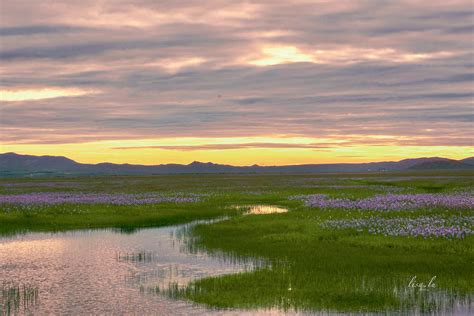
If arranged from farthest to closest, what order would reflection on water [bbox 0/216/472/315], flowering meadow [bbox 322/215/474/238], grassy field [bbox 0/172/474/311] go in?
1. flowering meadow [bbox 322/215/474/238]
2. grassy field [bbox 0/172/474/311]
3. reflection on water [bbox 0/216/472/315]

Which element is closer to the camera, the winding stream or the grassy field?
the winding stream

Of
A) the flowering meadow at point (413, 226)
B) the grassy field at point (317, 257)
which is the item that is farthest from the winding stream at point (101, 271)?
the flowering meadow at point (413, 226)

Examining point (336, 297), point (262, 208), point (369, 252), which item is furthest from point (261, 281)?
point (262, 208)

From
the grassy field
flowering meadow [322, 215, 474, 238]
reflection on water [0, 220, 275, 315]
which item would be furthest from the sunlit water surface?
flowering meadow [322, 215, 474, 238]

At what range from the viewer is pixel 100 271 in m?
17.8

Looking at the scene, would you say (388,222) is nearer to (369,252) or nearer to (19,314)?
(369,252)

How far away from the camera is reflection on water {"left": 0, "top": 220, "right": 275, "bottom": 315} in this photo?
530 inches

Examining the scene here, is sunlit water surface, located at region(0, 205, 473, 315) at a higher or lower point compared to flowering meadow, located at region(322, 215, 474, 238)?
lower

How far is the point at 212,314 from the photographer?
41.4ft

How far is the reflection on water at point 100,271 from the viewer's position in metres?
13.5

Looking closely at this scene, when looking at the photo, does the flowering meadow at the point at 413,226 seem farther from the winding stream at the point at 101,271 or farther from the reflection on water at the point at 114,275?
the winding stream at the point at 101,271

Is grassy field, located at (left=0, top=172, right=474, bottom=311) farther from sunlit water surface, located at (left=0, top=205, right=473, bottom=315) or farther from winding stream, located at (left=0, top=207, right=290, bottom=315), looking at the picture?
winding stream, located at (left=0, top=207, right=290, bottom=315)

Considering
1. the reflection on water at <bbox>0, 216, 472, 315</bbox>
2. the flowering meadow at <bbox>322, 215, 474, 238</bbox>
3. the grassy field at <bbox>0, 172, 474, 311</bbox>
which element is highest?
the flowering meadow at <bbox>322, 215, 474, 238</bbox>

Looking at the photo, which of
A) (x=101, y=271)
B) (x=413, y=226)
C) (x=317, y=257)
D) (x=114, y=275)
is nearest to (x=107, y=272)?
(x=101, y=271)
